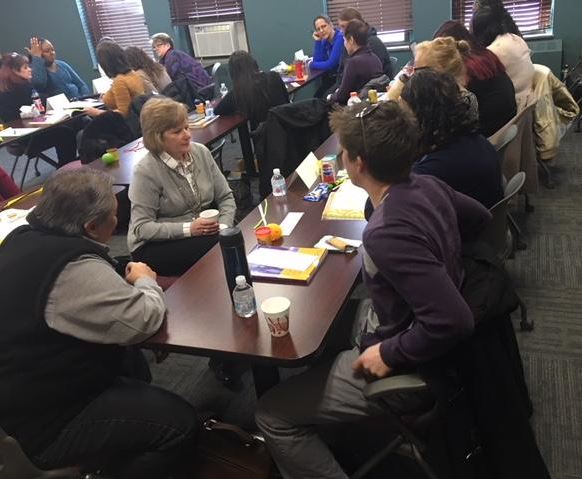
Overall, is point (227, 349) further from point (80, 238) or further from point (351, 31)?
point (351, 31)

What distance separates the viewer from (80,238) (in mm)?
1417

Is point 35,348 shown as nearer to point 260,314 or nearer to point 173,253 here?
point 260,314

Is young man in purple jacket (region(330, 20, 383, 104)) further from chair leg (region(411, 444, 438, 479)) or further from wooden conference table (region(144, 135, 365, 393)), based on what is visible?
chair leg (region(411, 444, 438, 479))

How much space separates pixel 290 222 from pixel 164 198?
0.66 metres

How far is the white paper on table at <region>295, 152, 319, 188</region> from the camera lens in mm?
2317

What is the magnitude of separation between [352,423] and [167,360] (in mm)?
1232

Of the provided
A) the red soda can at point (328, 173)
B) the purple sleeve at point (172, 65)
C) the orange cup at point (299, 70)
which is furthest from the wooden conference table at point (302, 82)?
the red soda can at point (328, 173)

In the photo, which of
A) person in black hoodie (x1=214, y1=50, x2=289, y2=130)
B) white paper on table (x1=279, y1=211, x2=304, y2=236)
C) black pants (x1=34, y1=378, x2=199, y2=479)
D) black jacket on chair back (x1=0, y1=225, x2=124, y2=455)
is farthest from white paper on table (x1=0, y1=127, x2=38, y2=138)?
black pants (x1=34, y1=378, x2=199, y2=479)

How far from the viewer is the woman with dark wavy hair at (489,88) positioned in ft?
9.12

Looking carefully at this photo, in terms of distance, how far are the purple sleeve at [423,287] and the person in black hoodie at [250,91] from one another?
3013 millimetres

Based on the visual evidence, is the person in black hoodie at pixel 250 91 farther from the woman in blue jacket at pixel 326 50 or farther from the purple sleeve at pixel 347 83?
the woman in blue jacket at pixel 326 50

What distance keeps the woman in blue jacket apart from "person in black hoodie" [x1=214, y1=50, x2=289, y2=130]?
1303 millimetres

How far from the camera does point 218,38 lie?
6449 mm

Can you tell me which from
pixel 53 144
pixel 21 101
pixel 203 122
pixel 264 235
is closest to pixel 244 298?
pixel 264 235
